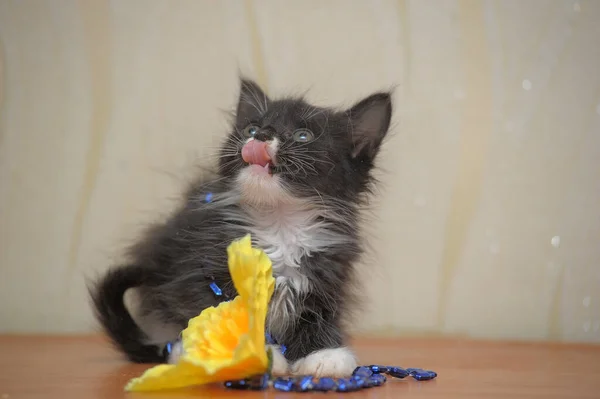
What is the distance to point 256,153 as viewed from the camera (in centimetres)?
119

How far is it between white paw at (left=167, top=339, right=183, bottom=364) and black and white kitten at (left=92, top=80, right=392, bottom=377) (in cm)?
1

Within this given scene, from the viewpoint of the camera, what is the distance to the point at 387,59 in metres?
1.85

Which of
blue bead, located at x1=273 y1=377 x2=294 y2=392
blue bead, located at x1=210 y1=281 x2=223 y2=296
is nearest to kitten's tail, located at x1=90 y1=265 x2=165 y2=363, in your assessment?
blue bead, located at x1=210 y1=281 x2=223 y2=296

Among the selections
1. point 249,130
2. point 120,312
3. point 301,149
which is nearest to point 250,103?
point 249,130

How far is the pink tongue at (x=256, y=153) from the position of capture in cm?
119

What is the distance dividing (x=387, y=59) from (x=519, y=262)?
70cm

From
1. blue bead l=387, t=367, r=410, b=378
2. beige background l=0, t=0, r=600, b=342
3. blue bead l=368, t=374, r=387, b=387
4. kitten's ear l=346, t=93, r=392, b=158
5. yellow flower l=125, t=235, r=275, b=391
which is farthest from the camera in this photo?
beige background l=0, t=0, r=600, b=342

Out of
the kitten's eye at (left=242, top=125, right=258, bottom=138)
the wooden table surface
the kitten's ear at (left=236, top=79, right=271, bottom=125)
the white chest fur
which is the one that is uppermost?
the kitten's ear at (left=236, top=79, right=271, bottom=125)

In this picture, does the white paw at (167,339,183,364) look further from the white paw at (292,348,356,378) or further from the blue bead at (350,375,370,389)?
the blue bead at (350,375,370,389)

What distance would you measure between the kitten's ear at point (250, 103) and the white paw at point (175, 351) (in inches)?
18.3

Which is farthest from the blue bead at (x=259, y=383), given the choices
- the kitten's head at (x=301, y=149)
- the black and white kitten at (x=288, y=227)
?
the kitten's head at (x=301, y=149)

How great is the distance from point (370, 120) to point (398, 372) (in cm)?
52

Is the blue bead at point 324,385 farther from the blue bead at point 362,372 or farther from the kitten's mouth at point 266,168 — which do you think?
the kitten's mouth at point 266,168

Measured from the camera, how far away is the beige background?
5.98 feet
